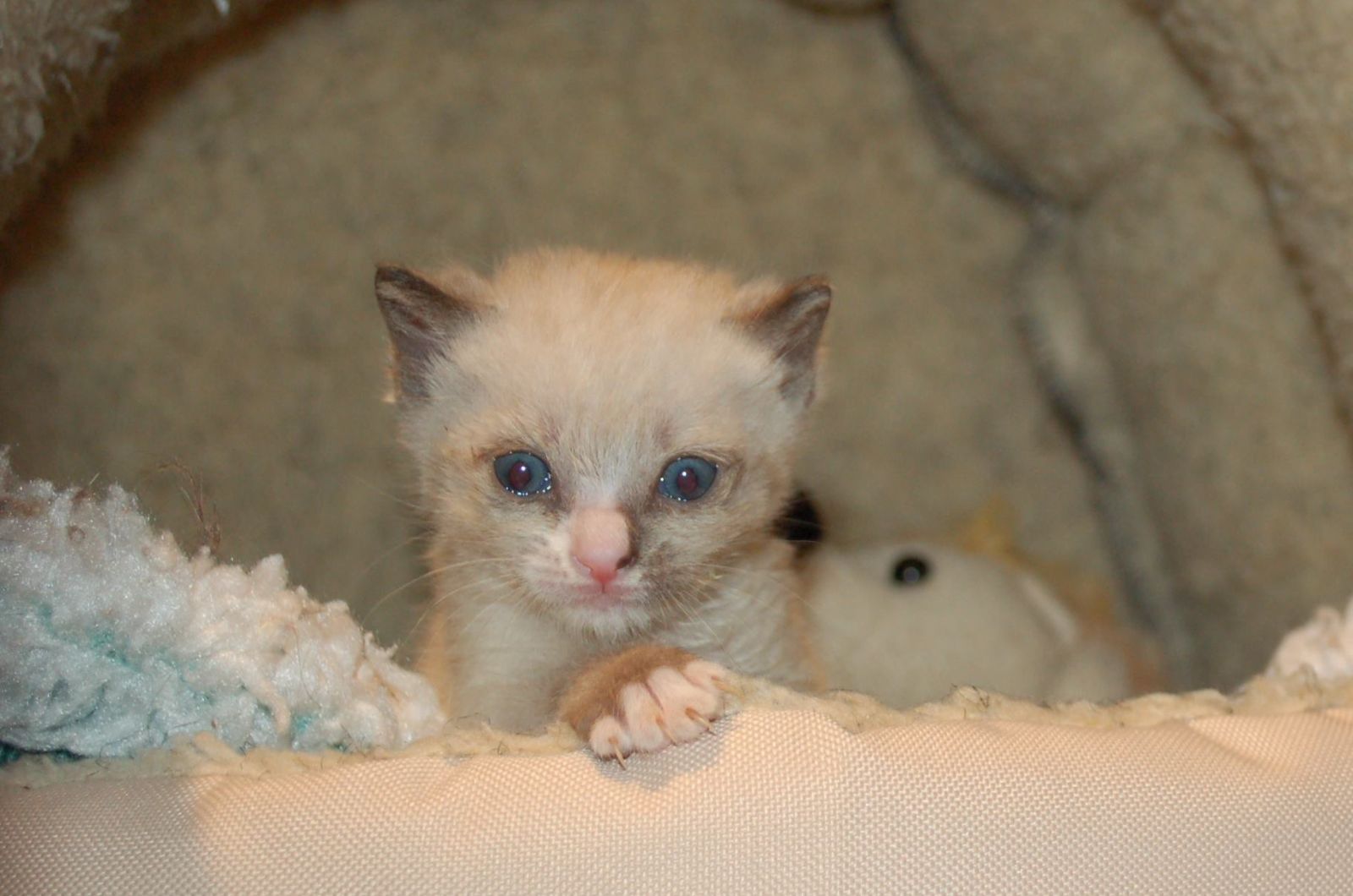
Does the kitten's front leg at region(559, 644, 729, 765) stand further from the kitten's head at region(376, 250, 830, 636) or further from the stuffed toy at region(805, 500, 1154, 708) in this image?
the stuffed toy at region(805, 500, 1154, 708)

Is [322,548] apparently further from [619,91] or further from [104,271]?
[619,91]

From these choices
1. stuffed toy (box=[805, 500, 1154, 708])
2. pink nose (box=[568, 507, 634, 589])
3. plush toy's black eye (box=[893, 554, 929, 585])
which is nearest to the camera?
pink nose (box=[568, 507, 634, 589])

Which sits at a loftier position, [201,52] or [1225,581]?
Result: [201,52]

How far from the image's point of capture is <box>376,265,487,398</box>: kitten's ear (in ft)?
5.66

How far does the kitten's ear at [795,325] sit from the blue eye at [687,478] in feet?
0.84

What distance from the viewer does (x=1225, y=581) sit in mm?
2764

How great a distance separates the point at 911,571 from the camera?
2785mm

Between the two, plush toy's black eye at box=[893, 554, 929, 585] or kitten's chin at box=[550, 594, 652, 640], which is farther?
plush toy's black eye at box=[893, 554, 929, 585]

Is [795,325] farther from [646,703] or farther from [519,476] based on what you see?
[646,703]

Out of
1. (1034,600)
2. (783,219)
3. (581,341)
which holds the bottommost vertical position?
(1034,600)

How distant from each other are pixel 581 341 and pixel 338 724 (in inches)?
23.8

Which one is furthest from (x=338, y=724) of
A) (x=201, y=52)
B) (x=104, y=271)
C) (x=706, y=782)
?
(x=201, y=52)

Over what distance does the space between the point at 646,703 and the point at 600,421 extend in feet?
1.36

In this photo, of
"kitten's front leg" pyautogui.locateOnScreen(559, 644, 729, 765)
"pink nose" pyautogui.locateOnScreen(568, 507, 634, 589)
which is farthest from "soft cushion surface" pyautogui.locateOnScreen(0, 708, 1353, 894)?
"pink nose" pyautogui.locateOnScreen(568, 507, 634, 589)
